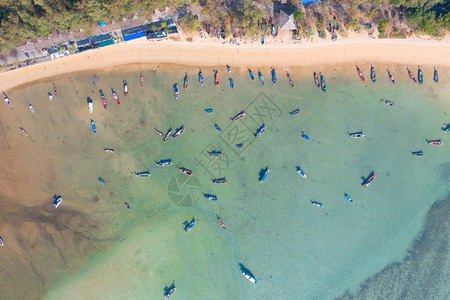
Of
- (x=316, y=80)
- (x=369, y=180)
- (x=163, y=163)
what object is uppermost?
(x=316, y=80)

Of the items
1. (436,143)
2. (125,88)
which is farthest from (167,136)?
(436,143)

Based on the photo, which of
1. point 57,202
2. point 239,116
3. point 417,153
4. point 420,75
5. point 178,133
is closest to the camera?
point 57,202

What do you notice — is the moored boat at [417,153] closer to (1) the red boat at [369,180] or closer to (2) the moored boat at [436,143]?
(2) the moored boat at [436,143]

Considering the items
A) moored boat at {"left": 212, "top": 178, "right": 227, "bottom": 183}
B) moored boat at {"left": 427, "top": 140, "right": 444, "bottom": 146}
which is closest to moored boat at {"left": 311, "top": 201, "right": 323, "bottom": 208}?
moored boat at {"left": 212, "top": 178, "right": 227, "bottom": 183}

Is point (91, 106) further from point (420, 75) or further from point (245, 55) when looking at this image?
point (420, 75)

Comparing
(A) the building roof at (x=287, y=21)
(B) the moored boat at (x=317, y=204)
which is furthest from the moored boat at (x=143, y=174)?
(A) the building roof at (x=287, y=21)

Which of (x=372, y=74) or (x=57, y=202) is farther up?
(x=372, y=74)
